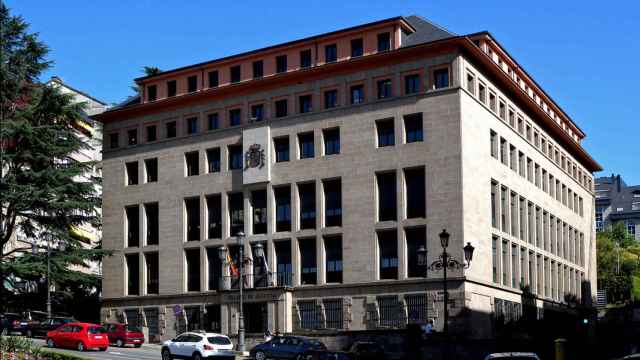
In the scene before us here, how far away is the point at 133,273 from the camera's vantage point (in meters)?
72.9

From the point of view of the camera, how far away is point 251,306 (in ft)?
213

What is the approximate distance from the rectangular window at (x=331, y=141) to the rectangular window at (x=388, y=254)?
628 centimetres

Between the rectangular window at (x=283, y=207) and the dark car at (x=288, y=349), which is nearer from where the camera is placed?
the dark car at (x=288, y=349)

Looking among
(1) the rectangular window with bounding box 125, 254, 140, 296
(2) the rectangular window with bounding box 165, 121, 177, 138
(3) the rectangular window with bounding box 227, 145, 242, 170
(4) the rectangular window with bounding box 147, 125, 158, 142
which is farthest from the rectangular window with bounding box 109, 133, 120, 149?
(3) the rectangular window with bounding box 227, 145, 242, 170

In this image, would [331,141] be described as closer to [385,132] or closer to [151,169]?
[385,132]

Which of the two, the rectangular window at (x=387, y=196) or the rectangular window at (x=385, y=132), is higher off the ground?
the rectangular window at (x=385, y=132)

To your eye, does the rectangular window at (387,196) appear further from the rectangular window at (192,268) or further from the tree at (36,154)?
the tree at (36,154)

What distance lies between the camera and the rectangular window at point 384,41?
2475 inches

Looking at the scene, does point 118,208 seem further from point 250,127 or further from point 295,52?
point 295,52

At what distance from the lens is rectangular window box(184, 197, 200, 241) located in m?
69.8

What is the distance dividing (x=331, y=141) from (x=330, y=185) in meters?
2.81

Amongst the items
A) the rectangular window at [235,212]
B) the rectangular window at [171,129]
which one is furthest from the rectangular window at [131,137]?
the rectangular window at [235,212]

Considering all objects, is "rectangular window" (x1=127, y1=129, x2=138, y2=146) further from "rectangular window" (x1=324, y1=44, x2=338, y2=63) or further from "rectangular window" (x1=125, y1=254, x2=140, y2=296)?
"rectangular window" (x1=324, y1=44, x2=338, y2=63)

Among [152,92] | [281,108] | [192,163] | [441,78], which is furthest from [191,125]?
[441,78]
